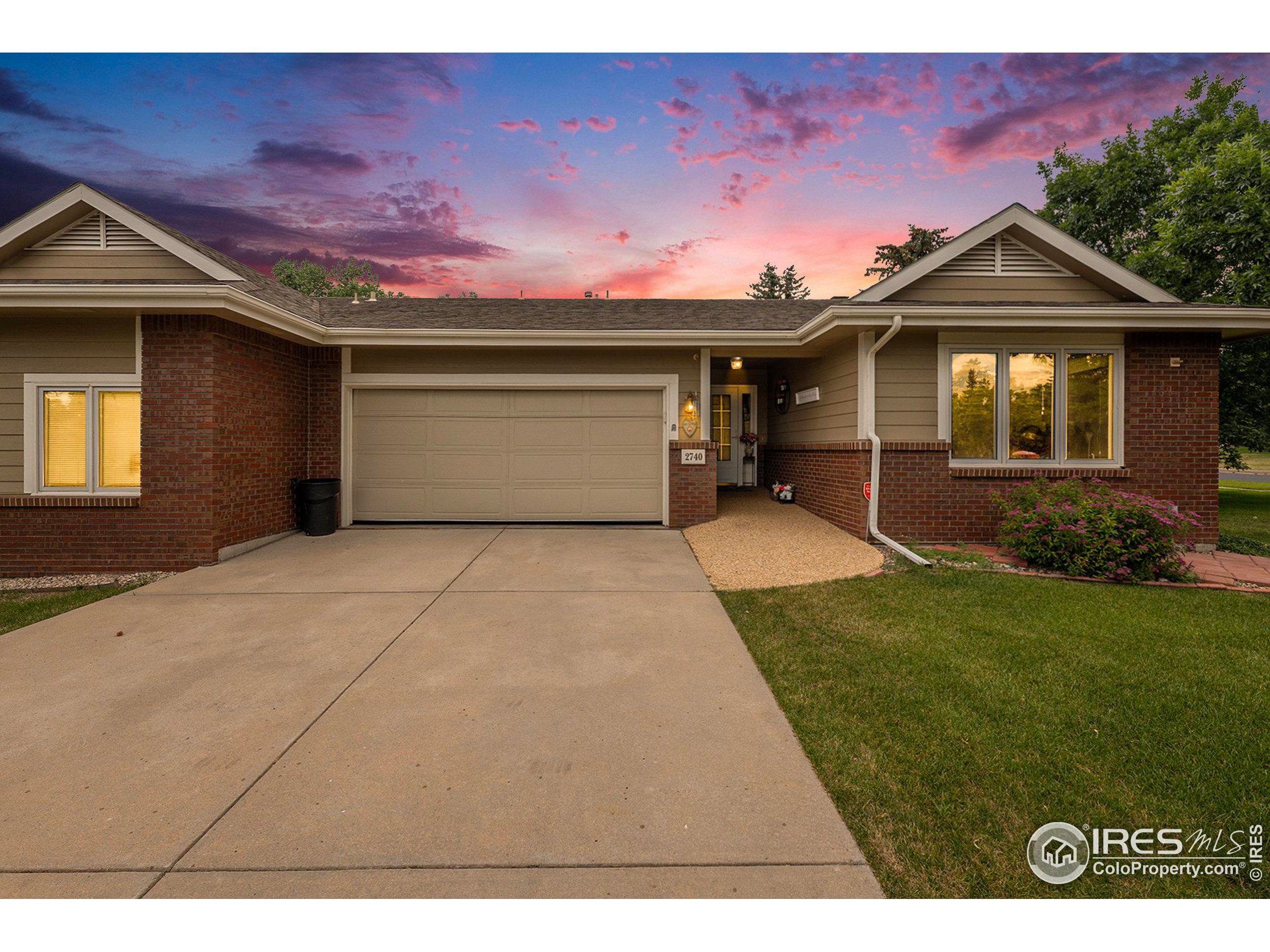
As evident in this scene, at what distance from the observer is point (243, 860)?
1.96 m

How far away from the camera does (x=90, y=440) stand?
687 centimetres

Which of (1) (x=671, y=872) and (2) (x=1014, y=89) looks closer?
(1) (x=671, y=872)

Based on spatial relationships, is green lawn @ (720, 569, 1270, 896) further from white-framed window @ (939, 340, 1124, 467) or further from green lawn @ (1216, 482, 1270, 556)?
green lawn @ (1216, 482, 1270, 556)

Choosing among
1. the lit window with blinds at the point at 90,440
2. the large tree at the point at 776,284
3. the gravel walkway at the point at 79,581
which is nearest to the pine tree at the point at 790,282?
the large tree at the point at 776,284

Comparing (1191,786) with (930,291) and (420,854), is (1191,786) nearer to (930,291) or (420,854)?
(420,854)

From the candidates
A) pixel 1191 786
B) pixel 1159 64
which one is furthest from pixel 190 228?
pixel 1159 64

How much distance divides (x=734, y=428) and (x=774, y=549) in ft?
19.8

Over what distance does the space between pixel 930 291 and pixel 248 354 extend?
998 centimetres

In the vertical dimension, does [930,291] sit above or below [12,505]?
above

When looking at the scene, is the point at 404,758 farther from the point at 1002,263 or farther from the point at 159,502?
the point at 1002,263

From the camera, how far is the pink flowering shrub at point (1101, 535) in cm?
577

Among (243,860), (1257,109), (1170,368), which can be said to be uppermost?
(1257,109)

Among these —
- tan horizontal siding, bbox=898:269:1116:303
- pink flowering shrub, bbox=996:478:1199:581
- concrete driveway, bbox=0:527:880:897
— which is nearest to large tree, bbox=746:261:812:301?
tan horizontal siding, bbox=898:269:1116:303

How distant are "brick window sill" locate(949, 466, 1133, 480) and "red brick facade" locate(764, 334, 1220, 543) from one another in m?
0.01
